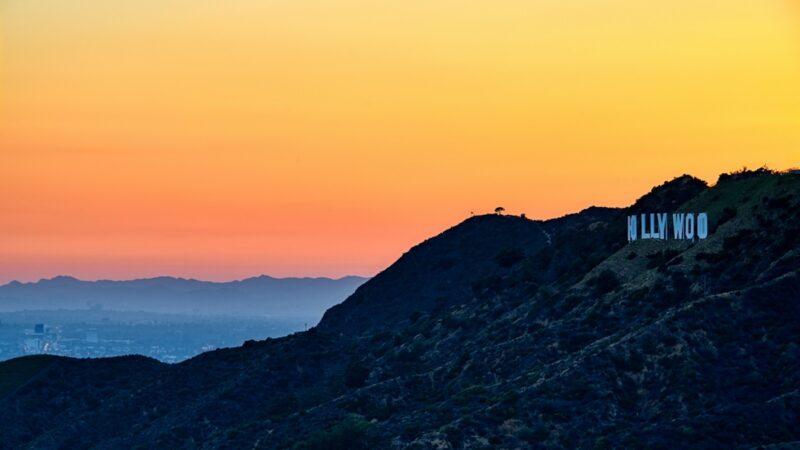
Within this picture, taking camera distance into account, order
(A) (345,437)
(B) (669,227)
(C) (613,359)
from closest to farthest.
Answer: (C) (613,359) → (A) (345,437) → (B) (669,227)

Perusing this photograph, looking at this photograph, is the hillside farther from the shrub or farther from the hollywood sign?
the hollywood sign

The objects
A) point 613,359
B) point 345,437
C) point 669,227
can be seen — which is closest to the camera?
point 613,359

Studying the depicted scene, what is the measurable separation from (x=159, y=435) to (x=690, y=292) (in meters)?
75.6

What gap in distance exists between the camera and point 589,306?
15912cm

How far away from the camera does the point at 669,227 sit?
164500mm

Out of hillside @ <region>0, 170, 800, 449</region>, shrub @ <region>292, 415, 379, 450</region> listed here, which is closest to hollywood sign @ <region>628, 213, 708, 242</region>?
hillside @ <region>0, 170, 800, 449</region>

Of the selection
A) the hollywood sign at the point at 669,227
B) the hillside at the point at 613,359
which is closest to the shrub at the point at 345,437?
the hillside at the point at 613,359

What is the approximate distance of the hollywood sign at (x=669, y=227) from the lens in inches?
6196

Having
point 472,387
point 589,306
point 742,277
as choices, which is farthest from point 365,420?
point 742,277

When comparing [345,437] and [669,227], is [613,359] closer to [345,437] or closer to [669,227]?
[345,437]

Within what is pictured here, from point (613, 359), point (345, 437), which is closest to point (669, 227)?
point (613, 359)

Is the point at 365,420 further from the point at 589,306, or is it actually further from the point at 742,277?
the point at 742,277

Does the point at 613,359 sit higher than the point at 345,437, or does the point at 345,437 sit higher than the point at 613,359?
the point at 613,359

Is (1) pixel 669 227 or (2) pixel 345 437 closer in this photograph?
(2) pixel 345 437
